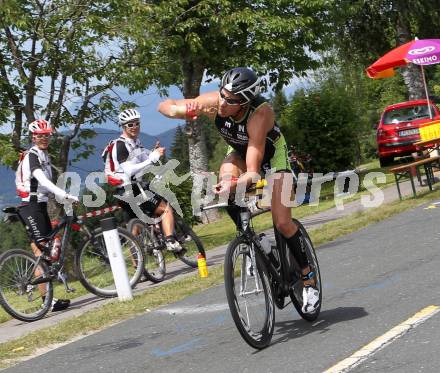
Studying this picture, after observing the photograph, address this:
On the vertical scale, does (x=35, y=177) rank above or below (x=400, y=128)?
above

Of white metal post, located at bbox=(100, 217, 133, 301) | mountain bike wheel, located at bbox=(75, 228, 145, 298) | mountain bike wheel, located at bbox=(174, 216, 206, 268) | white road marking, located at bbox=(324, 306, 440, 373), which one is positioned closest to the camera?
white road marking, located at bbox=(324, 306, 440, 373)

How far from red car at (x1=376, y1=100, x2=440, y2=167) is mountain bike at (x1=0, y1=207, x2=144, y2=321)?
59.1 feet

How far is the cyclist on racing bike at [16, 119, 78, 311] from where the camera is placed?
1101 cm

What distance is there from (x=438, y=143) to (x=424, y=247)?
8819 mm

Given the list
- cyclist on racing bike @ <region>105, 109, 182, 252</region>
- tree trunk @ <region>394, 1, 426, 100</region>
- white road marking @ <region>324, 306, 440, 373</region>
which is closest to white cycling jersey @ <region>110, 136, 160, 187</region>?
cyclist on racing bike @ <region>105, 109, 182, 252</region>

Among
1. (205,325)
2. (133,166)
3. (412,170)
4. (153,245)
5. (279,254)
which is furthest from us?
(412,170)

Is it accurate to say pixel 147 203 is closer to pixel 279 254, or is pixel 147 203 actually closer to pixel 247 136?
pixel 279 254

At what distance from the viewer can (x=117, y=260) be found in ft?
35.5

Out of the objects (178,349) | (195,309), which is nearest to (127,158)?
(195,309)

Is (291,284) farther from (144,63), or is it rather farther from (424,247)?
(144,63)

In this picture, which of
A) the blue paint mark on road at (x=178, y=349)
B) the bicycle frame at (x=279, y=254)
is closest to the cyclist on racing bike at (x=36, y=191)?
the blue paint mark on road at (x=178, y=349)

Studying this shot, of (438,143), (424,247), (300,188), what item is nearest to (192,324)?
(424,247)

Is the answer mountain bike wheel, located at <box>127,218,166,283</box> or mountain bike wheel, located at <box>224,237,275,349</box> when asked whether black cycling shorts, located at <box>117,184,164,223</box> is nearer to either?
mountain bike wheel, located at <box>127,218,166,283</box>

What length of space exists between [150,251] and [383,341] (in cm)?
623
